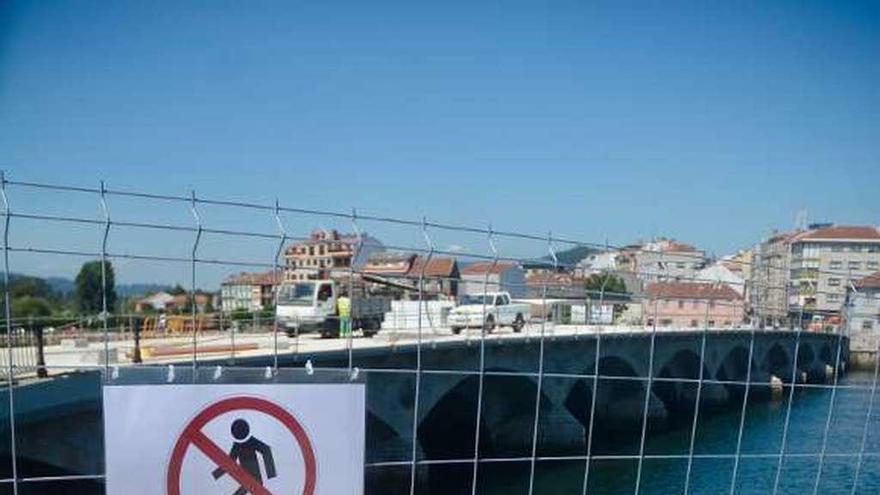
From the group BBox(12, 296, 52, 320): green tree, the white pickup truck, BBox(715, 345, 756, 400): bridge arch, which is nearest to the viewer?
BBox(12, 296, 52, 320): green tree

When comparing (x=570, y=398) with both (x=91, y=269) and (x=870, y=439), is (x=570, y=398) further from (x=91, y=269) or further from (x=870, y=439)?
(x=91, y=269)

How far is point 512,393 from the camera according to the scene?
1508 centimetres

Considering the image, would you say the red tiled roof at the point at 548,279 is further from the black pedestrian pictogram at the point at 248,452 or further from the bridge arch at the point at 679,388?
the bridge arch at the point at 679,388

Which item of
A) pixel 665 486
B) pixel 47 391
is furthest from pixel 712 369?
pixel 47 391

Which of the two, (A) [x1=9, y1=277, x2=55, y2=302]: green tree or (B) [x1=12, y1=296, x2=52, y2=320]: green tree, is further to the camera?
(B) [x1=12, y1=296, x2=52, y2=320]: green tree

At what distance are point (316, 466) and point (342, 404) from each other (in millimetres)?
223

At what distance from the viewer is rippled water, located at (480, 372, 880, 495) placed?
34.8 feet

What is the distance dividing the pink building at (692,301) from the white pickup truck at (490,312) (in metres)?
2.45

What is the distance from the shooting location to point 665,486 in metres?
11.6

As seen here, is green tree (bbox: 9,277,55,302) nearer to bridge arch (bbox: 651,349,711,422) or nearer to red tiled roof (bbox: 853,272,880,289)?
red tiled roof (bbox: 853,272,880,289)

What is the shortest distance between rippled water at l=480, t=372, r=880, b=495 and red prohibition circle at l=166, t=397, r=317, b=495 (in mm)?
6981

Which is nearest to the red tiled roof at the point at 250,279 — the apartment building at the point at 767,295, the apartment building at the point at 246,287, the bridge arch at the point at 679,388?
the apartment building at the point at 246,287

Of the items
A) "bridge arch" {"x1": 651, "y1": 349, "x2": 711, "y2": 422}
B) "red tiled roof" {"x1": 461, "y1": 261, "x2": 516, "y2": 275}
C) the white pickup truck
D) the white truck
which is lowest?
"bridge arch" {"x1": 651, "y1": 349, "x2": 711, "y2": 422}

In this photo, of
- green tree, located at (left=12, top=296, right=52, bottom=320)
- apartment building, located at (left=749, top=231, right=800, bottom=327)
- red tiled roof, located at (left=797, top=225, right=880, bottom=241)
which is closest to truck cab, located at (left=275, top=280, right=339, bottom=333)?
apartment building, located at (left=749, top=231, right=800, bottom=327)
